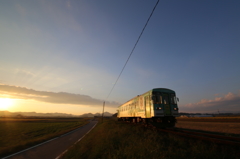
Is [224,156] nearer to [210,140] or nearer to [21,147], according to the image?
[210,140]

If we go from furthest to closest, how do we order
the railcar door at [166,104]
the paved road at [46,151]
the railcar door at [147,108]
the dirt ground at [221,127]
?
the dirt ground at [221,127]
the railcar door at [147,108]
the railcar door at [166,104]
the paved road at [46,151]

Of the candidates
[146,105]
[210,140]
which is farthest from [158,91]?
[210,140]

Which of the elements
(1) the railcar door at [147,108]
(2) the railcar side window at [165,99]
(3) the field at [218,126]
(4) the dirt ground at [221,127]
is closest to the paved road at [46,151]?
(1) the railcar door at [147,108]

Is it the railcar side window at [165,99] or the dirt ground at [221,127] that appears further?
the dirt ground at [221,127]

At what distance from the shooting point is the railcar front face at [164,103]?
1162 centimetres

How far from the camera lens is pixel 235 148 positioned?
218 inches

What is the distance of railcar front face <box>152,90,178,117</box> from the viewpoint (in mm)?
11625

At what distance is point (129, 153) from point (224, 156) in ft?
12.2

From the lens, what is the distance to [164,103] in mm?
12219

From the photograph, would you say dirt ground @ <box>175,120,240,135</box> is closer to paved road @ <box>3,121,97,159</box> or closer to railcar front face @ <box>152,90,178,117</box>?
railcar front face @ <box>152,90,178,117</box>

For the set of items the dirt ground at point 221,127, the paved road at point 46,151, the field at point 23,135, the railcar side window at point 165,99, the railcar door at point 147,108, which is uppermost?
the railcar side window at point 165,99

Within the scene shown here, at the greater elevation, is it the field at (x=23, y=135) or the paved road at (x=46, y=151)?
the paved road at (x=46, y=151)

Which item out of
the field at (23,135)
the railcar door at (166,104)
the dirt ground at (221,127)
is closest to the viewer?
the field at (23,135)

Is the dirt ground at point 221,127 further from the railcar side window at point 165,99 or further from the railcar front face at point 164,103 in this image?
the railcar side window at point 165,99
